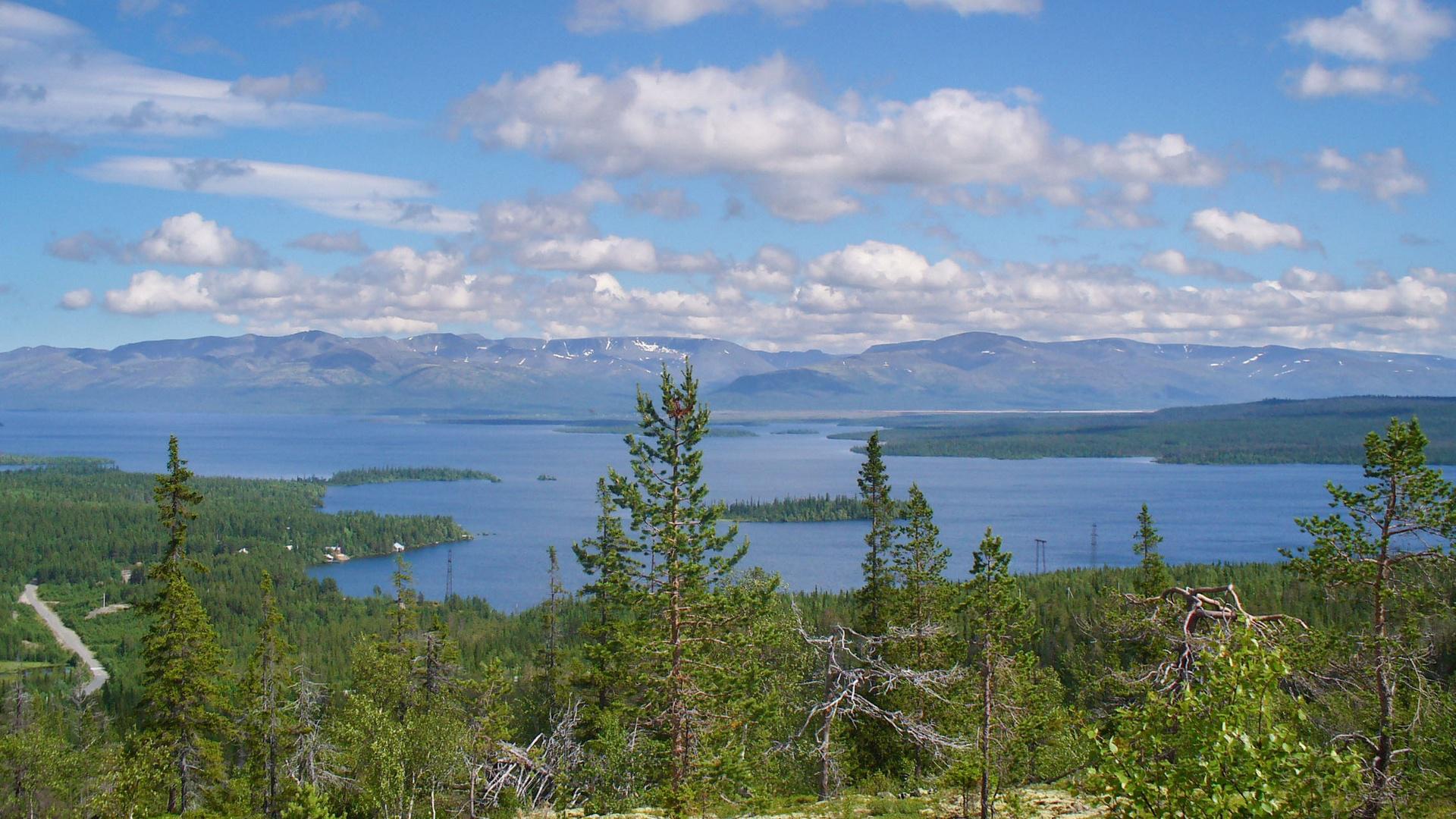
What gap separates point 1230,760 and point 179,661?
2333 centimetres

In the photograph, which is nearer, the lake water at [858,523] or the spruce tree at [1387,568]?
the spruce tree at [1387,568]

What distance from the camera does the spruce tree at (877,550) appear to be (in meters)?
29.1

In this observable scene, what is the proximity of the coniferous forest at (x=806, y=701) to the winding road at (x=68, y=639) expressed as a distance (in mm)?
31250

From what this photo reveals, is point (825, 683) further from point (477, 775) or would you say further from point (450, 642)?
point (450, 642)

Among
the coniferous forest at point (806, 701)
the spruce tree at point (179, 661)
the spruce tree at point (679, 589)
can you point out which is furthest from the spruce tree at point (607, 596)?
the spruce tree at point (179, 661)

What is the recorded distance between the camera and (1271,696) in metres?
9.23

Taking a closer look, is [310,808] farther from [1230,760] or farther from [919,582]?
[919,582]

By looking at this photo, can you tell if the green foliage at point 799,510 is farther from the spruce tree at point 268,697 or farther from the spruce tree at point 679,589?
the spruce tree at point 679,589

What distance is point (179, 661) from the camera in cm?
2417

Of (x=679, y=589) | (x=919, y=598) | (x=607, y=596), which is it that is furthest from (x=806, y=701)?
(x=679, y=589)

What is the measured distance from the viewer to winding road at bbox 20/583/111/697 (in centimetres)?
6619

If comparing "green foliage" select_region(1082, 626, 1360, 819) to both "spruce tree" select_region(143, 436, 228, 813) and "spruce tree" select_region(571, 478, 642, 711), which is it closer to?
"spruce tree" select_region(571, 478, 642, 711)

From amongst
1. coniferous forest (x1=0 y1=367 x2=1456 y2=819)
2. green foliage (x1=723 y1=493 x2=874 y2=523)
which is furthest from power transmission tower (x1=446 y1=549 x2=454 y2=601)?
coniferous forest (x1=0 y1=367 x2=1456 y2=819)

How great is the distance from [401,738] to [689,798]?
682 centimetres
